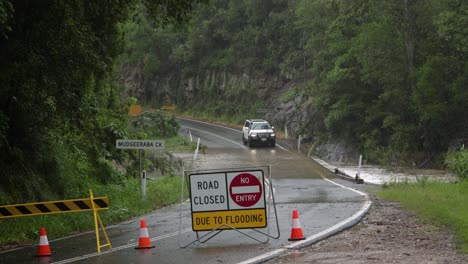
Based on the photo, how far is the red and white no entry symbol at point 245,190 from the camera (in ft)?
44.6

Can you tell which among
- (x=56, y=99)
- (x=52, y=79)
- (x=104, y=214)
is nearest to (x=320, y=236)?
(x=52, y=79)

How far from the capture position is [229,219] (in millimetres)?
13844

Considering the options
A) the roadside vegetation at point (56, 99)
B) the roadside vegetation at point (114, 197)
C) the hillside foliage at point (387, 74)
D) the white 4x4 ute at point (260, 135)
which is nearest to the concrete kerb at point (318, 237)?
the roadside vegetation at point (56, 99)

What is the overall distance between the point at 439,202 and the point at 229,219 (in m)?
7.20

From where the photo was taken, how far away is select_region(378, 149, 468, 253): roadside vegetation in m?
14.6

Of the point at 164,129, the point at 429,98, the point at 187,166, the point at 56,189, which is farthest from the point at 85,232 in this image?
the point at 164,129

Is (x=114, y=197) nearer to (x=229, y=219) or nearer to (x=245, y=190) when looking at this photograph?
(x=229, y=219)

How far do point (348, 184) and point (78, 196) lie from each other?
1312cm

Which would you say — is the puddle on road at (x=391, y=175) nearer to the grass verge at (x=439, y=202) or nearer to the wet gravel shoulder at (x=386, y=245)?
the grass verge at (x=439, y=202)

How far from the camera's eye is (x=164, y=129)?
60.6 meters

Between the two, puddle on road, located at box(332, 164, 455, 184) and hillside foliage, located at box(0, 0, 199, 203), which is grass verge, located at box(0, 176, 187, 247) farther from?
puddle on road, located at box(332, 164, 455, 184)

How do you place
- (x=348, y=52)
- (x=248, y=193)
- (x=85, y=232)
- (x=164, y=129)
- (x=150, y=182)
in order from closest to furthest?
(x=248, y=193) → (x=85, y=232) → (x=150, y=182) → (x=348, y=52) → (x=164, y=129)

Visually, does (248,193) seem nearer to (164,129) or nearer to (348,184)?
(348,184)

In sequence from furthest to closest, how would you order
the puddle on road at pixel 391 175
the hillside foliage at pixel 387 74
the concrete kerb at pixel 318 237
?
the hillside foliage at pixel 387 74 → the puddle on road at pixel 391 175 → the concrete kerb at pixel 318 237
